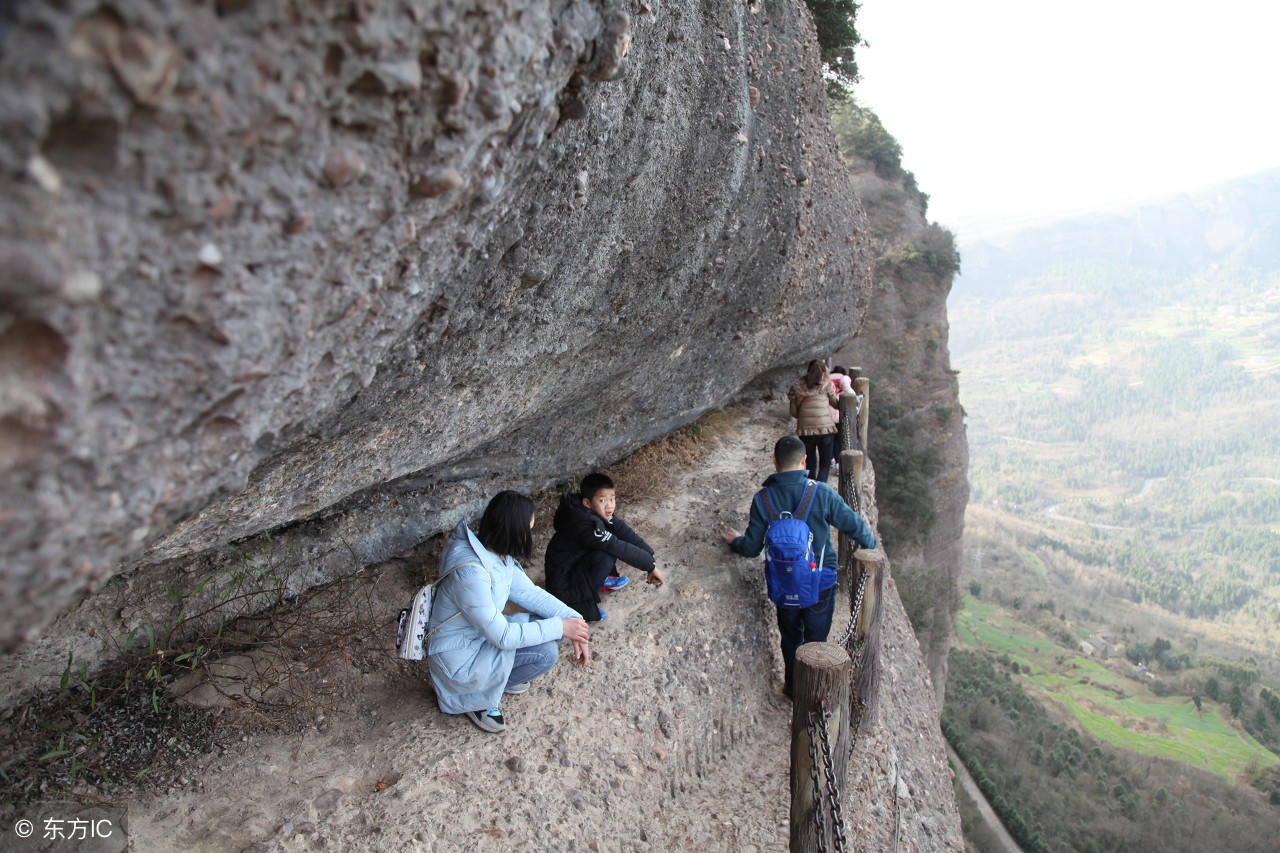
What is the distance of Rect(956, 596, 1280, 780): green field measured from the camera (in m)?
24.4

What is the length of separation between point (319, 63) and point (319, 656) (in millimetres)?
3532

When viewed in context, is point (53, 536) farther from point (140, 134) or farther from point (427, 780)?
point (427, 780)

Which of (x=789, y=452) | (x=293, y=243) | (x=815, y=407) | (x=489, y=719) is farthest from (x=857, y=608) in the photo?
(x=293, y=243)

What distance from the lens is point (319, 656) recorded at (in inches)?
164

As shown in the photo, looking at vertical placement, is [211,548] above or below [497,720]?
above

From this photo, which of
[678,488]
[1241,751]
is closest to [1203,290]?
[1241,751]

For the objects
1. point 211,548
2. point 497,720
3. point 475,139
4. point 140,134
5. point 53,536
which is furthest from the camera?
point 211,548

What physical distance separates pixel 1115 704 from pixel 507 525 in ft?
111

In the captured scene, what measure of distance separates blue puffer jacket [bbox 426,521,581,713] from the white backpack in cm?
2

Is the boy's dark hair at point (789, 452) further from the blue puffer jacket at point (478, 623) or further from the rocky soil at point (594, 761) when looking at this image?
the blue puffer jacket at point (478, 623)

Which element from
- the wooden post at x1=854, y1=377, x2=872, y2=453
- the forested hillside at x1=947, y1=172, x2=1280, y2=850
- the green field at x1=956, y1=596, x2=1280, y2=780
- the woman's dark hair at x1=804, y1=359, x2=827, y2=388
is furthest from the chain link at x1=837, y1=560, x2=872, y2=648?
the green field at x1=956, y1=596, x2=1280, y2=780

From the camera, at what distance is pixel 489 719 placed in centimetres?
382

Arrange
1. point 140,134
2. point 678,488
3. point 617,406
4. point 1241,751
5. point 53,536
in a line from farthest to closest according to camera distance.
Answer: point 1241,751 < point 678,488 < point 617,406 < point 53,536 < point 140,134

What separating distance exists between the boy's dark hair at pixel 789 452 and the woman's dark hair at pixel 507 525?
1.79 metres
